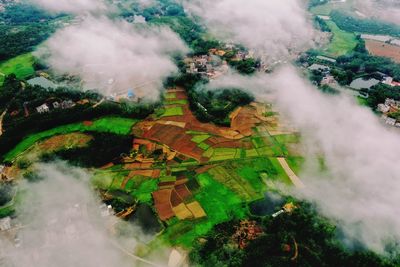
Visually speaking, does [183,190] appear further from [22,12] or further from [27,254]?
[22,12]

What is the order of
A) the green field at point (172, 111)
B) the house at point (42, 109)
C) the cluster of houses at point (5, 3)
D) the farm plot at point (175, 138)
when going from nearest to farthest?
1. the farm plot at point (175, 138)
2. the house at point (42, 109)
3. the green field at point (172, 111)
4. the cluster of houses at point (5, 3)

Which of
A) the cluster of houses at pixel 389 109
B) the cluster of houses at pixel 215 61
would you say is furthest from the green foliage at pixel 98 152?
the cluster of houses at pixel 389 109

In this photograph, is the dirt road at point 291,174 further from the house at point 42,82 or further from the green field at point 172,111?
the house at point 42,82

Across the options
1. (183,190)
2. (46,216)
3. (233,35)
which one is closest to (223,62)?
(233,35)

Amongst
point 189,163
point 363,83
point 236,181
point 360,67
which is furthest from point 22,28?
point 363,83

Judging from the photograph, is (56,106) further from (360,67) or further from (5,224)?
(360,67)

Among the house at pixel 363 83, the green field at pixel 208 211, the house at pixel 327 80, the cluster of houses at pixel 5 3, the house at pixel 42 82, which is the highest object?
the house at pixel 327 80

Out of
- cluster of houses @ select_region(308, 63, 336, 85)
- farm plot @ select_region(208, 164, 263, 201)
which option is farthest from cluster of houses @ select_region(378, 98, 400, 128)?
farm plot @ select_region(208, 164, 263, 201)

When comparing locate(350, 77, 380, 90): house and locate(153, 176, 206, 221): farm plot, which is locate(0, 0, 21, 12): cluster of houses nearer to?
locate(153, 176, 206, 221): farm plot
